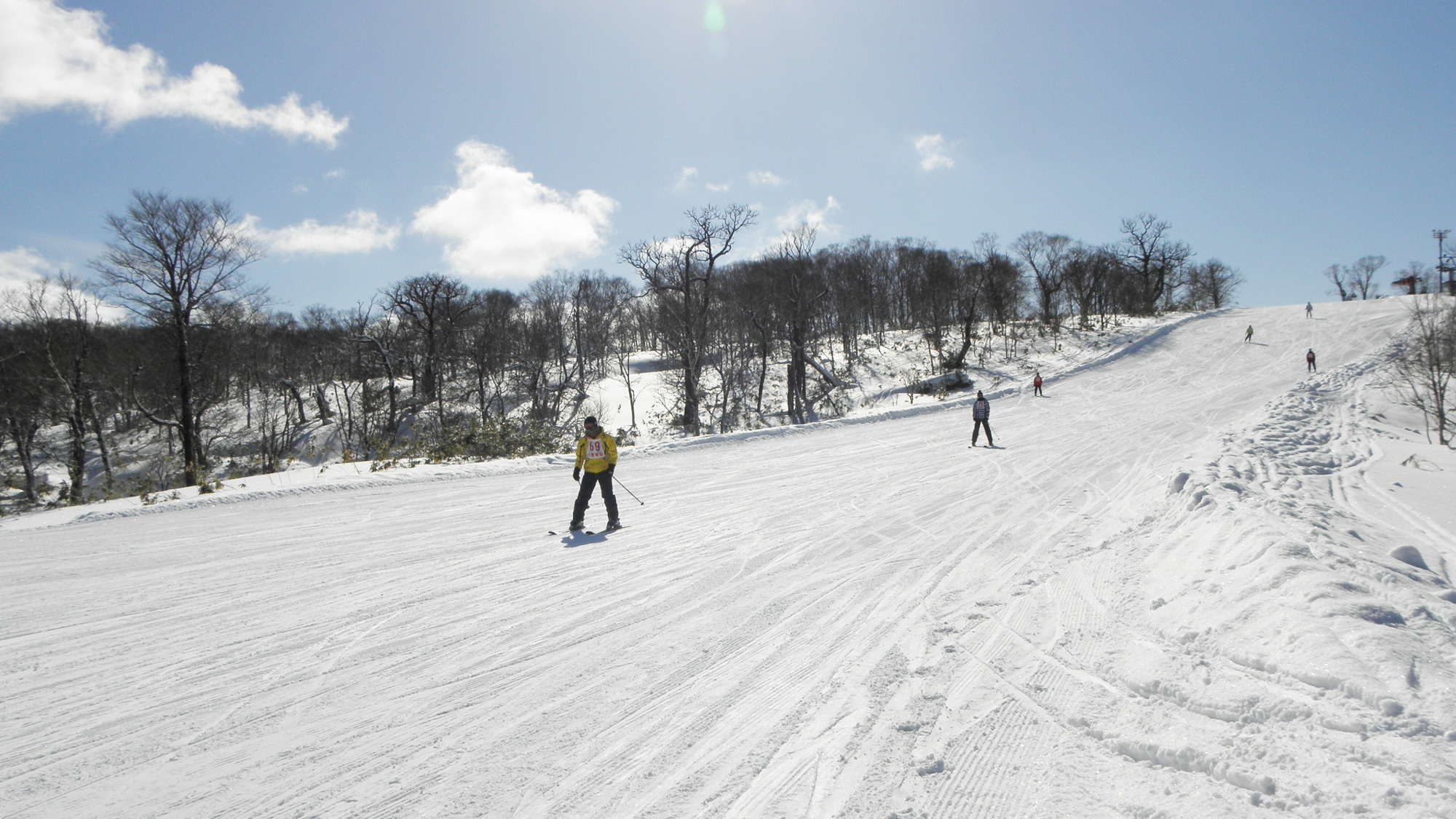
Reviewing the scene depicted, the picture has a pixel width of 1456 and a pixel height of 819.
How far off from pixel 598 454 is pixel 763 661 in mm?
5055

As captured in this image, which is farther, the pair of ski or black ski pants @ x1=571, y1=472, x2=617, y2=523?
black ski pants @ x1=571, y1=472, x2=617, y2=523

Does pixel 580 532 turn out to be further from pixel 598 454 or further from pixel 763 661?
pixel 763 661

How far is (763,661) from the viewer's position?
4.22 metres

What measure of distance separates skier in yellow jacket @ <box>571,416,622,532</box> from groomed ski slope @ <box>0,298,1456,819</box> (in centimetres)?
61

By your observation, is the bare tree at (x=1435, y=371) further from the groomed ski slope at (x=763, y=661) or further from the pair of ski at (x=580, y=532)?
the pair of ski at (x=580, y=532)

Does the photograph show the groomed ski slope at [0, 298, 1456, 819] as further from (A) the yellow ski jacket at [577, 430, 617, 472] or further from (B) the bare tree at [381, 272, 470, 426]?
(B) the bare tree at [381, 272, 470, 426]

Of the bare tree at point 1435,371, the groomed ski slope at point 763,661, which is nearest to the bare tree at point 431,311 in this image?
the groomed ski slope at point 763,661

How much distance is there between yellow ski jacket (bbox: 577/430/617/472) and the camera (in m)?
8.53

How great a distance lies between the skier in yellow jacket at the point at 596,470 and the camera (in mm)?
8344

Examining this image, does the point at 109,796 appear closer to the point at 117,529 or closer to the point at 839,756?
the point at 839,756

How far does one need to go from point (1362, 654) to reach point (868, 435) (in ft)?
50.1

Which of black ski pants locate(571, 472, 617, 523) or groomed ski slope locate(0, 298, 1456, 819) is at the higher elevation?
black ski pants locate(571, 472, 617, 523)

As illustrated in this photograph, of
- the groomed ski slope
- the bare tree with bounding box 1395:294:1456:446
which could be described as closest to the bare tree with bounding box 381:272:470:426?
the groomed ski slope

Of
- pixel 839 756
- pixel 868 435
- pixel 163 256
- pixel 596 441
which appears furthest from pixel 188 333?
pixel 839 756
